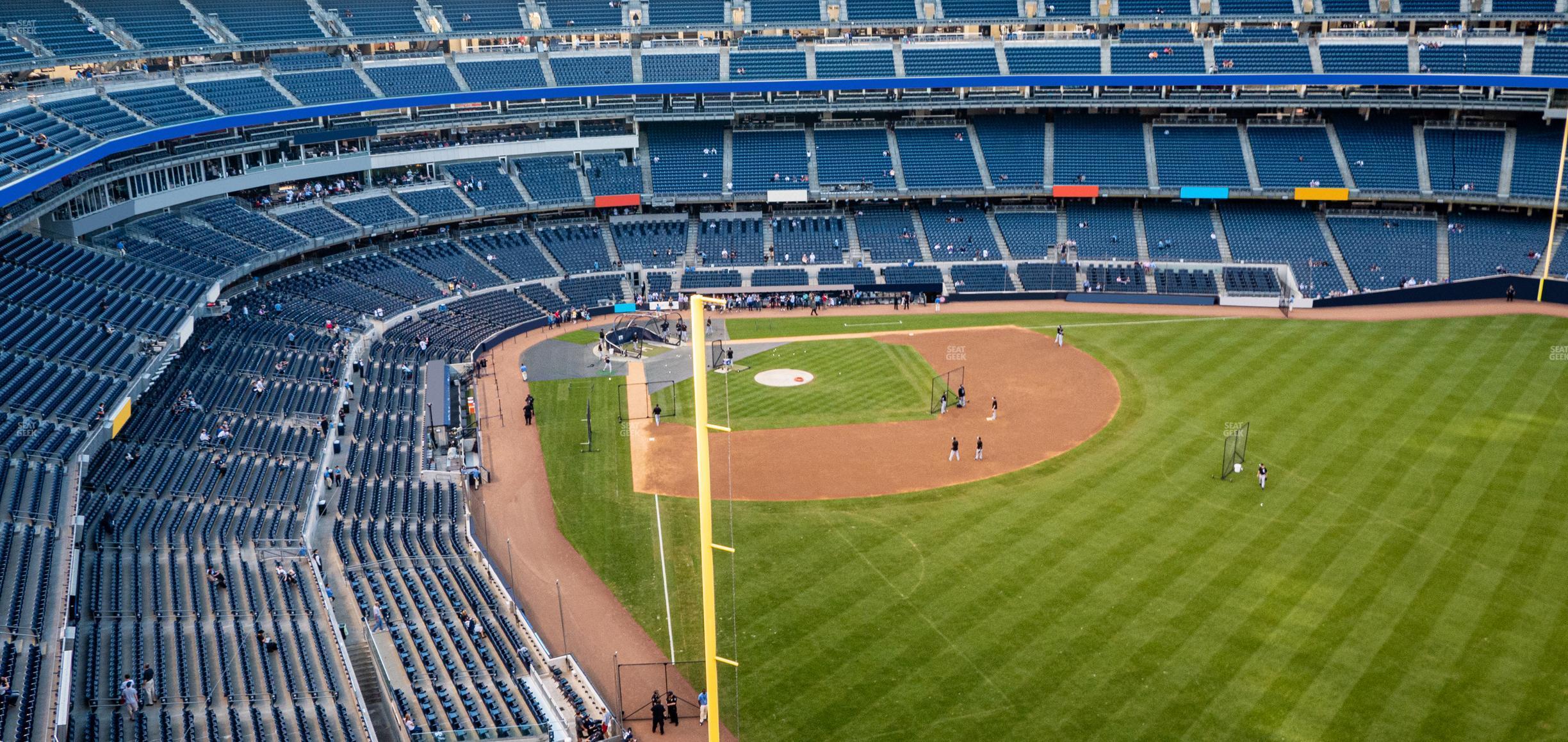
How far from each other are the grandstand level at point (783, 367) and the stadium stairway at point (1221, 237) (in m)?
0.29

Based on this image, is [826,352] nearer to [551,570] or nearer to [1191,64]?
[551,570]

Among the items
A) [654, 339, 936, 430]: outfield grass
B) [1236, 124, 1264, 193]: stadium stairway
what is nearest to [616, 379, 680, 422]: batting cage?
[654, 339, 936, 430]: outfield grass

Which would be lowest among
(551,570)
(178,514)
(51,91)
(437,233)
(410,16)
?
(551,570)

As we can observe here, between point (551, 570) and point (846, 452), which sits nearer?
point (551, 570)

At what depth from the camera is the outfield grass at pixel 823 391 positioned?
152 ft

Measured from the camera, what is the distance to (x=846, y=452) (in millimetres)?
42156

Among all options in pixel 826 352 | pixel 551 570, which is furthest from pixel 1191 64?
pixel 551 570

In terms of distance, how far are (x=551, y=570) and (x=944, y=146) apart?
45.5 meters

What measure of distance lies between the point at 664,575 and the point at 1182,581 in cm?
1433

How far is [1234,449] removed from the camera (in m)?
39.5

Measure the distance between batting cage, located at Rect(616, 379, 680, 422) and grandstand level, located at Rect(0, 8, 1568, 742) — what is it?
26 centimetres

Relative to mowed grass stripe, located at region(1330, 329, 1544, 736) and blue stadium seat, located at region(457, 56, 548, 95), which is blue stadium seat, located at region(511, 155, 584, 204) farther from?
mowed grass stripe, located at region(1330, 329, 1544, 736)

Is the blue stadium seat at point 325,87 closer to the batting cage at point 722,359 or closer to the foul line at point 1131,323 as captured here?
the batting cage at point 722,359

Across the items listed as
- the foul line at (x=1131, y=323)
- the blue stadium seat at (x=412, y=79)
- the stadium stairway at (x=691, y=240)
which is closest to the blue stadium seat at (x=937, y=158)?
the stadium stairway at (x=691, y=240)
